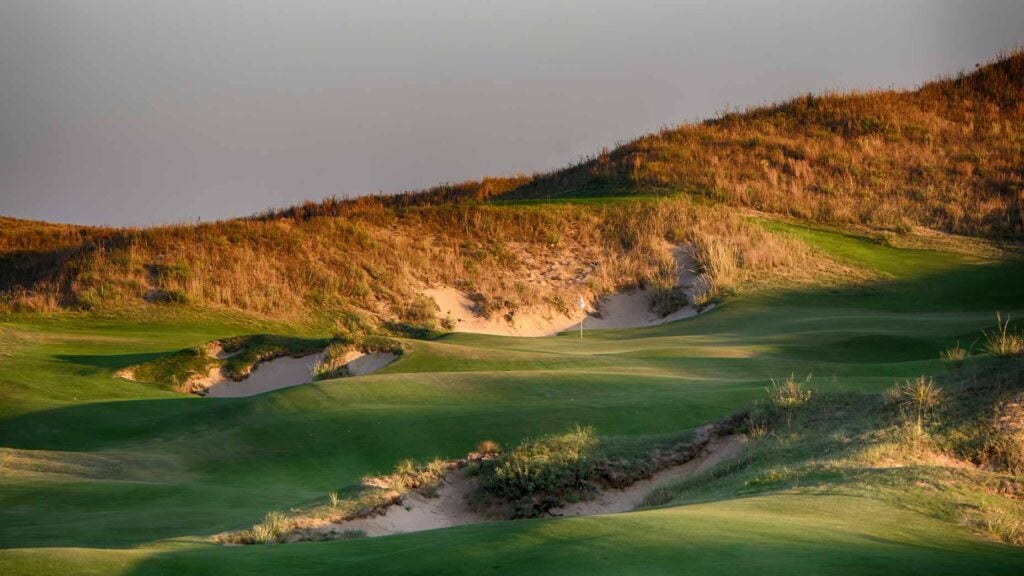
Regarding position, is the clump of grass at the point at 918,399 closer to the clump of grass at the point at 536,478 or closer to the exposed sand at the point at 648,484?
the exposed sand at the point at 648,484

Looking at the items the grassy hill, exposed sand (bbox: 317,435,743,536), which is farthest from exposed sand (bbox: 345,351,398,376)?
exposed sand (bbox: 317,435,743,536)

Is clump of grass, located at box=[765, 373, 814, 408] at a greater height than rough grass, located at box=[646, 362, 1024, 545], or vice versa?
clump of grass, located at box=[765, 373, 814, 408]

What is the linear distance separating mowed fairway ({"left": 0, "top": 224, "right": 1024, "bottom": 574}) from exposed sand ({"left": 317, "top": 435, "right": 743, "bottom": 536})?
1163mm

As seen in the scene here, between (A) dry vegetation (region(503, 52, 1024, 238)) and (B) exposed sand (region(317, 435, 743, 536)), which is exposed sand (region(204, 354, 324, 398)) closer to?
(B) exposed sand (region(317, 435, 743, 536))

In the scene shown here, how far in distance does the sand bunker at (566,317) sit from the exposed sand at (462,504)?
76.3ft

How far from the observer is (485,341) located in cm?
2983

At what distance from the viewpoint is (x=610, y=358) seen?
23.2 m

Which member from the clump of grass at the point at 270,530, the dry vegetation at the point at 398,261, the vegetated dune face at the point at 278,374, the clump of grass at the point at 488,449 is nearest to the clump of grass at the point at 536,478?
the clump of grass at the point at 488,449

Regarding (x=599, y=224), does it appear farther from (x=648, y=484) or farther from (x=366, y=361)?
(x=648, y=484)

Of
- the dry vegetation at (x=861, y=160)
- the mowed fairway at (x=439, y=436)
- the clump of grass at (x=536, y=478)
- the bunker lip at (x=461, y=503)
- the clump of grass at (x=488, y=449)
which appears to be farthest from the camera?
the dry vegetation at (x=861, y=160)

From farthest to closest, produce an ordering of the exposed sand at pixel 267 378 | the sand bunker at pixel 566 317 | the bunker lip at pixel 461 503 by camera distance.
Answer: the sand bunker at pixel 566 317
the exposed sand at pixel 267 378
the bunker lip at pixel 461 503

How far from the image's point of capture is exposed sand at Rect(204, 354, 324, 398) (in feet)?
82.7

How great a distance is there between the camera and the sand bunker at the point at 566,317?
39000mm

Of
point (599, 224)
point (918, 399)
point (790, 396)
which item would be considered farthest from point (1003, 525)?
point (599, 224)
